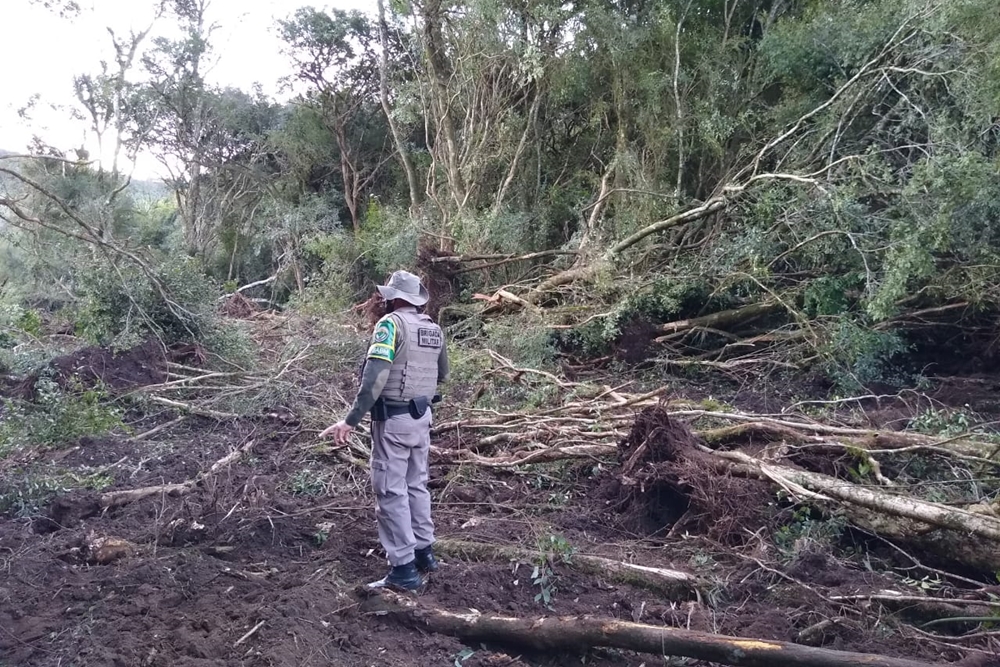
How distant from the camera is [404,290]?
4.34 metres

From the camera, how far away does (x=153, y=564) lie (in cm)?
433

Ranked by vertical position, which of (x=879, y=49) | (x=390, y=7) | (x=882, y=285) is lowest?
(x=882, y=285)

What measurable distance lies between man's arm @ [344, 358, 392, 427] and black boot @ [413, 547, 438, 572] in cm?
87

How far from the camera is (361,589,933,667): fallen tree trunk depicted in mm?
3018

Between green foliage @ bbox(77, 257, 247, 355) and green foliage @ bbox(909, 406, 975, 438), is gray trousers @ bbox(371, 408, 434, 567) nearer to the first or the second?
green foliage @ bbox(909, 406, 975, 438)

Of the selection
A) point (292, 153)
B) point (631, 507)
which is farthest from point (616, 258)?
point (292, 153)

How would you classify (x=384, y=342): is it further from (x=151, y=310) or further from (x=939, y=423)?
(x=151, y=310)

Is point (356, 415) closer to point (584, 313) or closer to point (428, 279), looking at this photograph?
point (584, 313)

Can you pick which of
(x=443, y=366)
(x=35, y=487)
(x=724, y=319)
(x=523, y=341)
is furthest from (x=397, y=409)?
(x=724, y=319)

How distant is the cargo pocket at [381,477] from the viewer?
13.6 ft

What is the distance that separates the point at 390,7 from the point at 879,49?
12.2 metres

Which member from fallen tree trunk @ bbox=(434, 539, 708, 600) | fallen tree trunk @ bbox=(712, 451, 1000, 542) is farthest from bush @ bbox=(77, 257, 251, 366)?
fallen tree trunk @ bbox=(712, 451, 1000, 542)

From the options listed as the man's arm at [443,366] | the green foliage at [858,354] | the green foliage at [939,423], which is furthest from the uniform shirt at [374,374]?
the green foliage at [858,354]

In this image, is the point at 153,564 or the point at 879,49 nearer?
the point at 153,564
